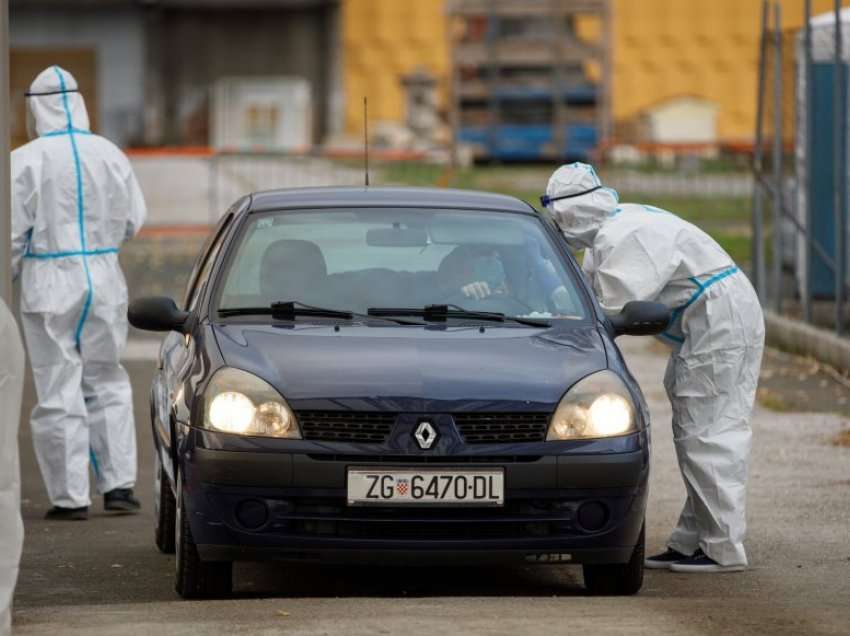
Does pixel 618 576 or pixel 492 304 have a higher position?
pixel 492 304

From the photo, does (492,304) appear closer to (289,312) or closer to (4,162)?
(289,312)

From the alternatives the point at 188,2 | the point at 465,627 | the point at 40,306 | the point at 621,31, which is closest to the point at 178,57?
the point at 188,2

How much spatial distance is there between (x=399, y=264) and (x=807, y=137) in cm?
852

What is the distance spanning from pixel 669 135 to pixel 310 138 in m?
8.43

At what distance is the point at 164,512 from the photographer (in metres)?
8.16

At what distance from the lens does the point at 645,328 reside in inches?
285

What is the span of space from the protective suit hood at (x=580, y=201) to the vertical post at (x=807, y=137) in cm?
739

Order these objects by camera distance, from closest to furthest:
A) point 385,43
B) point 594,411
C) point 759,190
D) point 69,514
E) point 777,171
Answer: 1. point 594,411
2. point 69,514
3. point 777,171
4. point 759,190
5. point 385,43

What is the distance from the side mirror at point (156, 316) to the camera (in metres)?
7.46

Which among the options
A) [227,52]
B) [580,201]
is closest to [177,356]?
[580,201]

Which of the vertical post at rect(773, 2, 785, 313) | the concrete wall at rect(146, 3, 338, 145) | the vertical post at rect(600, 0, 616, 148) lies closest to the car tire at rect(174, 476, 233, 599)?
the vertical post at rect(773, 2, 785, 313)

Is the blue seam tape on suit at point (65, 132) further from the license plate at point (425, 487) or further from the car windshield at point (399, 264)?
the license plate at point (425, 487)

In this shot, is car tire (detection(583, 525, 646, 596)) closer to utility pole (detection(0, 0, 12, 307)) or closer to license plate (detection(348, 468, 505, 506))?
license plate (detection(348, 468, 505, 506))

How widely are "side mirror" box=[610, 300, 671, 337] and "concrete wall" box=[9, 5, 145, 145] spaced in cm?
4167
